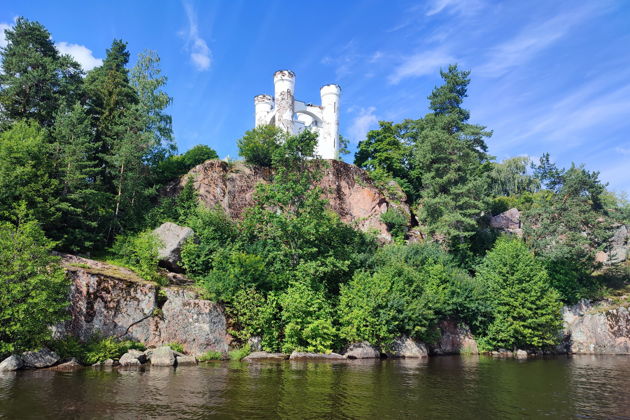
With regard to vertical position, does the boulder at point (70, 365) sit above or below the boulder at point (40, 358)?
below

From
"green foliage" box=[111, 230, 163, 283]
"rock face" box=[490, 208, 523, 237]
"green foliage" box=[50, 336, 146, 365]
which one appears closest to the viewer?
"green foliage" box=[50, 336, 146, 365]

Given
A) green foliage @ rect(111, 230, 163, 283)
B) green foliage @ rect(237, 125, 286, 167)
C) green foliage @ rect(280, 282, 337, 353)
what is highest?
green foliage @ rect(237, 125, 286, 167)

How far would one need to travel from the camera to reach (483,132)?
4728 cm

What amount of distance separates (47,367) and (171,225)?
1379 cm

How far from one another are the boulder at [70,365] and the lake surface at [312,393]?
115cm

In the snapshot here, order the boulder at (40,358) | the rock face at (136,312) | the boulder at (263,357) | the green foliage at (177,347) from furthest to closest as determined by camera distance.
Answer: the boulder at (263,357) → the green foliage at (177,347) → the rock face at (136,312) → the boulder at (40,358)

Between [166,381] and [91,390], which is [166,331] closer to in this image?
[166,381]

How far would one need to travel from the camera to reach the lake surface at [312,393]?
41.6 ft

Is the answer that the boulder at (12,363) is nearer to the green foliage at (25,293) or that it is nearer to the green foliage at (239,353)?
the green foliage at (25,293)

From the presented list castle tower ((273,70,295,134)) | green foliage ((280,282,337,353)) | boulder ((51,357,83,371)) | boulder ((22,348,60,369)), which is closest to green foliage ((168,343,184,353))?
boulder ((51,357,83,371))

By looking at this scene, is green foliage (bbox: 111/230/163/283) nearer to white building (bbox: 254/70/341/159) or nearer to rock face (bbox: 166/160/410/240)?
rock face (bbox: 166/160/410/240)

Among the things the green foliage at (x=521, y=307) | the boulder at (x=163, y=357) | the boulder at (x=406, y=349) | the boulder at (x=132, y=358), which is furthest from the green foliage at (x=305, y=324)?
the green foliage at (x=521, y=307)

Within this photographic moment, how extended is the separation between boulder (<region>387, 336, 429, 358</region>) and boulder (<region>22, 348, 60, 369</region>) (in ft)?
64.7

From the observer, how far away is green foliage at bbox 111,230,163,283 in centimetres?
2680
